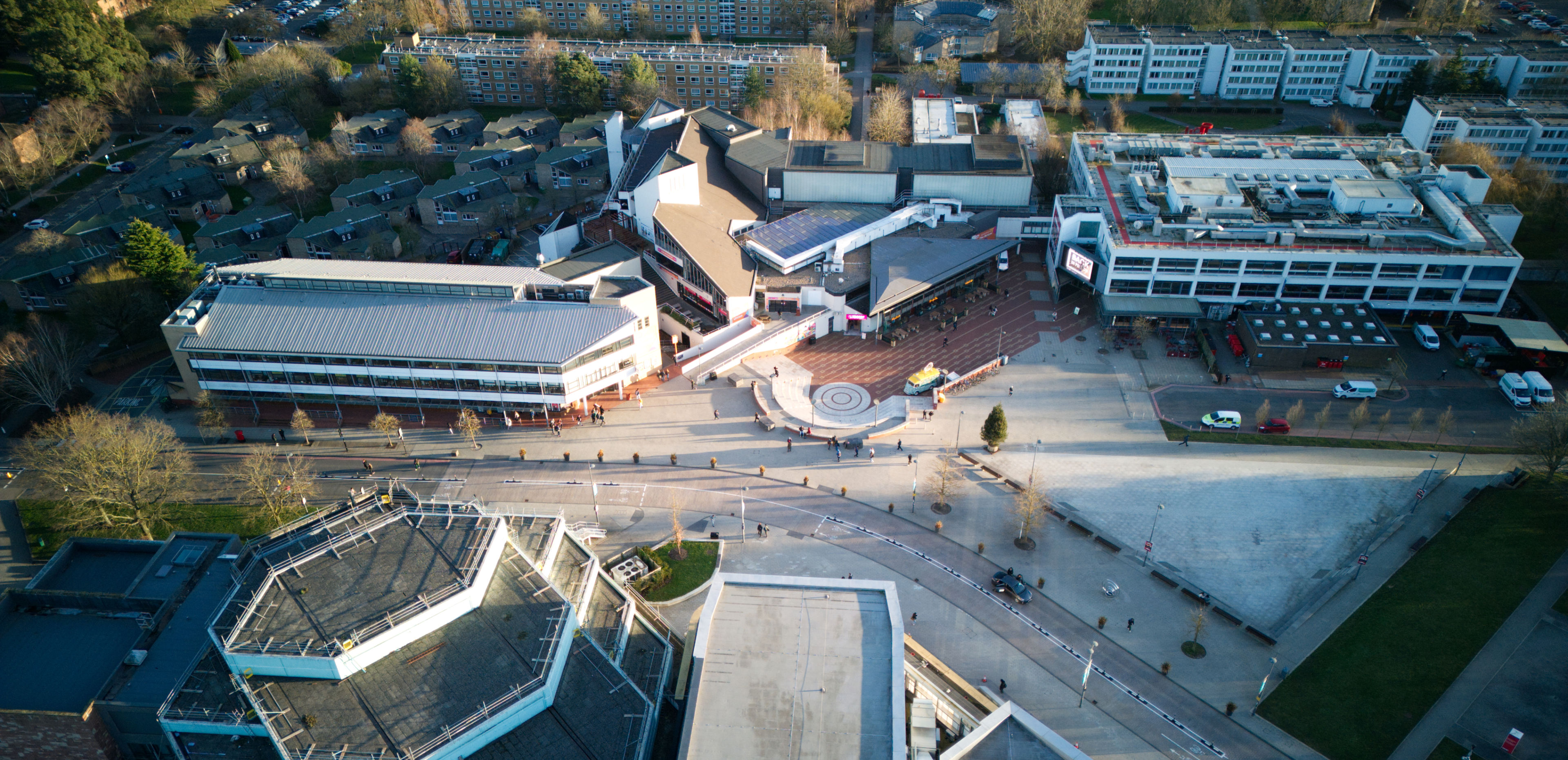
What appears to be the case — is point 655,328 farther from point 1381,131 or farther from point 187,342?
point 1381,131

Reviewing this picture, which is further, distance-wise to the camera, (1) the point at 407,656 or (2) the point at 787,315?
(2) the point at 787,315

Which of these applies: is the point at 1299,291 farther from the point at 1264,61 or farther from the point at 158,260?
the point at 158,260

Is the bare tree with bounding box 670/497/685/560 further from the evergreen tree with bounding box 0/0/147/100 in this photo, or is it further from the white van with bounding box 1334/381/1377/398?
the evergreen tree with bounding box 0/0/147/100

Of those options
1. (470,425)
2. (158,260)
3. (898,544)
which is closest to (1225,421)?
(898,544)

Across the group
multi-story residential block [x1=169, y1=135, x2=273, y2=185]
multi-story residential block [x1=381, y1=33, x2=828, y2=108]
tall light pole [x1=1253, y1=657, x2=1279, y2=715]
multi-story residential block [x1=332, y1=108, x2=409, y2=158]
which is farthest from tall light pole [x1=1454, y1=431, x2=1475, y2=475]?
multi-story residential block [x1=169, y1=135, x2=273, y2=185]

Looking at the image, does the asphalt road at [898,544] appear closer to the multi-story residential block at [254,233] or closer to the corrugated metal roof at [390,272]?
the corrugated metal roof at [390,272]

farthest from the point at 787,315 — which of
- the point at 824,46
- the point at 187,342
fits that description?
the point at 824,46
